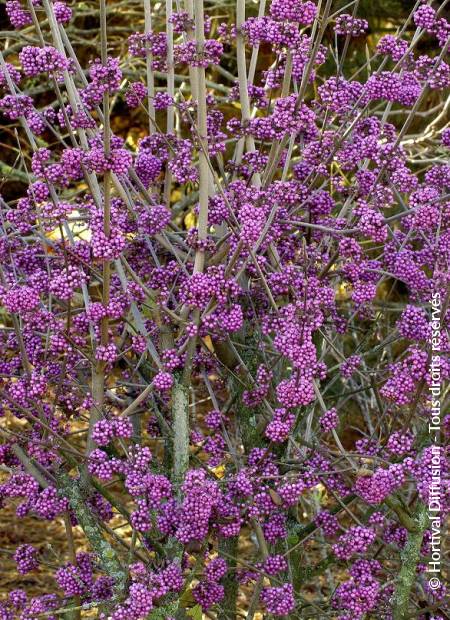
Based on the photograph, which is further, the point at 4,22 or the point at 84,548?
the point at 4,22

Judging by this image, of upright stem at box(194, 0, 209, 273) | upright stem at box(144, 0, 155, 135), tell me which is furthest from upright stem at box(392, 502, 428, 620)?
upright stem at box(144, 0, 155, 135)

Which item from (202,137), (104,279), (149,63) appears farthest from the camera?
(149,63)

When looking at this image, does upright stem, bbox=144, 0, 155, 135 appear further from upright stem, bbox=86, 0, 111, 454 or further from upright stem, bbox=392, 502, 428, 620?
upright stem, bbox=392, 502, 428, 620

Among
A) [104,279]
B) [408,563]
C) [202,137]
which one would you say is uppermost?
[202,137]

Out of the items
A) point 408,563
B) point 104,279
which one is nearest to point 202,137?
point 104,279

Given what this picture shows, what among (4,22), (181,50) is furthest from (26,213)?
(4,22)

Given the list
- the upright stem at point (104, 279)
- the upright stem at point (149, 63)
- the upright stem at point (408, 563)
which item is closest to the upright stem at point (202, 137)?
the upright stem at point (104, 279)

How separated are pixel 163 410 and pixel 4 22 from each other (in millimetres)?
6006

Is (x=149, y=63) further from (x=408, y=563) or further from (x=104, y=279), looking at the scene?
(x=408, y=563)

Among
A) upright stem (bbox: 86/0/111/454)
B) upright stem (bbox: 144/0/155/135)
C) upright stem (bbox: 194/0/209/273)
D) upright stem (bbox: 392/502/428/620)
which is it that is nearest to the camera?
upright stem (bbox: 86/0/111/454)

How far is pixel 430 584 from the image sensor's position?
2920 millimetres

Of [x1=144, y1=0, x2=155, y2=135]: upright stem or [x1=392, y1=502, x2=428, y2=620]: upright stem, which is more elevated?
[x1=144, y1=0, x2=155, y2=135]: upright stem

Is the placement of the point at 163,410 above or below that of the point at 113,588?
above

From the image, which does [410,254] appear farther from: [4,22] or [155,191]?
[4,22]
